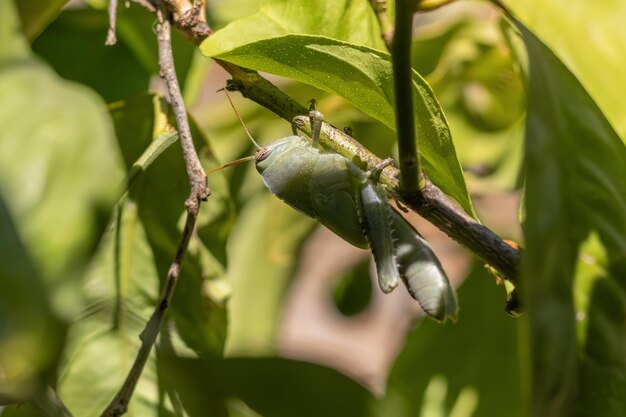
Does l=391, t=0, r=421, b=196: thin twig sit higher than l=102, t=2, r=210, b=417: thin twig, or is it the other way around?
l=391, t=0, r=421, b=196: thin twig

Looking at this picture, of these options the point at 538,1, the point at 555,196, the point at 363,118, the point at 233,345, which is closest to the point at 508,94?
the point at 363,118

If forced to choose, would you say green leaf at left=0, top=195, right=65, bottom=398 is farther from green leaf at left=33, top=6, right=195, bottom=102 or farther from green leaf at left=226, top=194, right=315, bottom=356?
green leaf at left=226, top=194, right=315, bottom=356

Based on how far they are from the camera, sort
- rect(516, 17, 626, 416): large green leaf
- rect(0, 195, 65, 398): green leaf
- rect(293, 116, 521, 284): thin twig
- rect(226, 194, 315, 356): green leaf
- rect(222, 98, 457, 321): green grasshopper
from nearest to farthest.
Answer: rect(0, 195, 65, 398): green leaf, rect(516, 17, 626, 416): large green leaf, rect(293, 116, 521, 284): thin twig, rect(222, 98, 457, 321): green grasshopper, rect(226, 194, 315, 356): green leaf

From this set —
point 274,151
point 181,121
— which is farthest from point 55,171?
point 274,151

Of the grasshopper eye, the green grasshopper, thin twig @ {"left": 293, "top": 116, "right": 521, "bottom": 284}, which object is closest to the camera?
thin twig @ {"left": 293, "top": 116, "right": 521, "bottom": 284}

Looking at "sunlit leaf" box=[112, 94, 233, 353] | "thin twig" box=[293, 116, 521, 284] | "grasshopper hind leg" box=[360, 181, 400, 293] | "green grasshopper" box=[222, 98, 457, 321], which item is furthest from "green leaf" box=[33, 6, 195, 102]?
"thin twig" box=[293, 116, 521, 284]

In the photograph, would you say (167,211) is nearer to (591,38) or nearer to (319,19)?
(319,19)

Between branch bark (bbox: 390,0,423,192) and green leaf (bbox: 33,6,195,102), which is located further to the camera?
green leaf (bbox: 33,6,195,102)
